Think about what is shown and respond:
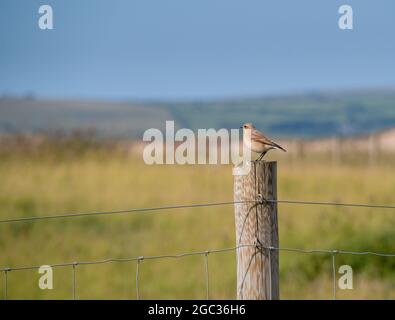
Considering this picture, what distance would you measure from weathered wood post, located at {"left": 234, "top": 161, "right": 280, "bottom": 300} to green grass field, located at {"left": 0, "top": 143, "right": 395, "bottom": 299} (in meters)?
6.75

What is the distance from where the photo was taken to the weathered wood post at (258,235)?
624 cm

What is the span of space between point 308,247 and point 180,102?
118m

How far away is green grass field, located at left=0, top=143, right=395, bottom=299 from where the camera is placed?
14320mm

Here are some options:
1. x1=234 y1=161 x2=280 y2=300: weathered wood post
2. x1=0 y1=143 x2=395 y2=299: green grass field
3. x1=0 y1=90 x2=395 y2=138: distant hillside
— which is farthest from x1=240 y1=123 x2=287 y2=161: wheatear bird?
x1=0 y1=90 x2=395 y2=138: distant hillside

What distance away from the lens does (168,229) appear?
717 inches

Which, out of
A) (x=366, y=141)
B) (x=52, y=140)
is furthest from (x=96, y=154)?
(x=366, y=141)

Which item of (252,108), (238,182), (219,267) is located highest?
(252,108)

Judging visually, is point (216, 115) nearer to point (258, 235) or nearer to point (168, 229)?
point (168, 229)

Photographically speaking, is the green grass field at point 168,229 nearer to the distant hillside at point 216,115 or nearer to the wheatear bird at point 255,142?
the wheatear bird at point 255,142

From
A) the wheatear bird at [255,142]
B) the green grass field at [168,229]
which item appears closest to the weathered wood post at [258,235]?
the wheatear bird at [255,142]

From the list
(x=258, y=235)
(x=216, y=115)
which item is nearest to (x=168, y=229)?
(x=258, y=235)

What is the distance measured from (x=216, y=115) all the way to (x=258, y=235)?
112m

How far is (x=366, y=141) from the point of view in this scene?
5956 centimetres
